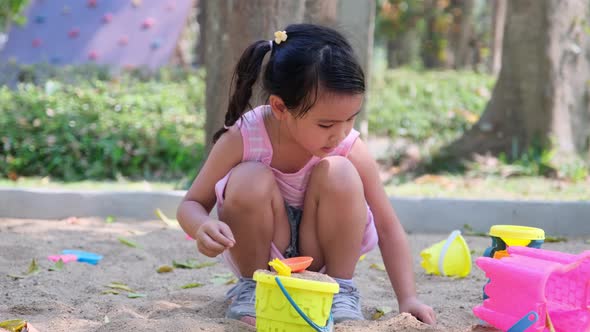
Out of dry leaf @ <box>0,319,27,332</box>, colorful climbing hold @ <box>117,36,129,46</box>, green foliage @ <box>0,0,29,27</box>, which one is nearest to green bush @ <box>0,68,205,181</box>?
green foliage @ <box>0,0,29,27</box>

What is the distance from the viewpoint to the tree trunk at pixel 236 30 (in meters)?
4.05

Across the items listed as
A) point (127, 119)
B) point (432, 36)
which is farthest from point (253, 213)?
point (432, 36)

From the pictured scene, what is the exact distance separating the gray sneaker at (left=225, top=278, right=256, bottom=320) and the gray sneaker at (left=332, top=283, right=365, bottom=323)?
23 cm

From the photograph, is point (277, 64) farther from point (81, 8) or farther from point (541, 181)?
point (81, 8)

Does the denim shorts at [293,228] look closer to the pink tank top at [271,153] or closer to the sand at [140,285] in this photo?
the pink tank top at [271,153]

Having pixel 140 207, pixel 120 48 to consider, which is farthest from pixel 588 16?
pixel 120 48

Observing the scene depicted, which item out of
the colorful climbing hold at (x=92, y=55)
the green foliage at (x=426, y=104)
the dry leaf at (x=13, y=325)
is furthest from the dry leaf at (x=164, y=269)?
the colorful climbing hold at (x=92, y=55)

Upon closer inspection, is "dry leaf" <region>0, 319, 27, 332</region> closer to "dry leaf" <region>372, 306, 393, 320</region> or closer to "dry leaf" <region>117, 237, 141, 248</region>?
"dry leaf" <region>372, 306, 393, 320</region>

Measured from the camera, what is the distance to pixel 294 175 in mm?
2344

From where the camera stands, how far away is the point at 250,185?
2.21 meters

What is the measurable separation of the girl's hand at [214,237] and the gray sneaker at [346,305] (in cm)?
39

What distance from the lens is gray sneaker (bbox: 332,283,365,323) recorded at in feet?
7.21

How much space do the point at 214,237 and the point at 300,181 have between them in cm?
43

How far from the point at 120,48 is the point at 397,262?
8429 millimetres
